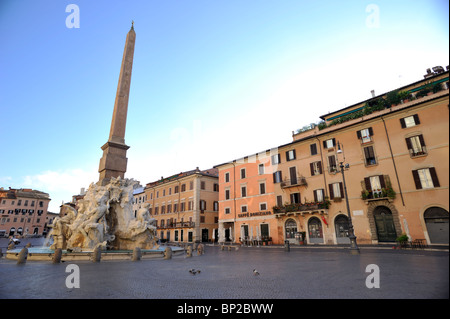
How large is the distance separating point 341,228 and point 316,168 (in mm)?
6271

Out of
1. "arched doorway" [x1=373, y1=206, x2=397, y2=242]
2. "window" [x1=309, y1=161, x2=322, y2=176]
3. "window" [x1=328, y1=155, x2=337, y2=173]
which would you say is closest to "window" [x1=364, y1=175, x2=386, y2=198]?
"arched doorway" [x1=373, y1=206, x2=397, y2=242]

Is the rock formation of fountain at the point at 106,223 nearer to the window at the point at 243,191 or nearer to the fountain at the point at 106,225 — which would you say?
the fountain at the point at 106,225

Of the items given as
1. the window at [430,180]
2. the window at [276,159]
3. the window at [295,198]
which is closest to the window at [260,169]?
the window at [276,159]

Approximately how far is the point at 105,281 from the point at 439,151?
749 centimetres

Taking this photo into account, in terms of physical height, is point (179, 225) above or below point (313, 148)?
below

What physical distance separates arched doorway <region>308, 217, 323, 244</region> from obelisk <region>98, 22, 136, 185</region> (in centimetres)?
1924

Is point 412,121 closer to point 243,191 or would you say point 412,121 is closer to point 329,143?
point 329,143

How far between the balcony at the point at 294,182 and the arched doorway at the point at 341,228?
4.70m

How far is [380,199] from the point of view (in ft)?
60.1

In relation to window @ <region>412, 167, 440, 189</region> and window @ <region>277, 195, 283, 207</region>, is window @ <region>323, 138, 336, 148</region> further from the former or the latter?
window @ <region>412, 167, 440, 189</region>

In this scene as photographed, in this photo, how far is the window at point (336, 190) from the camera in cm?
2277

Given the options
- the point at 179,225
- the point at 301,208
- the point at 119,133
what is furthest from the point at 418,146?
the point at 179,225

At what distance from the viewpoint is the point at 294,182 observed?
26.7m
